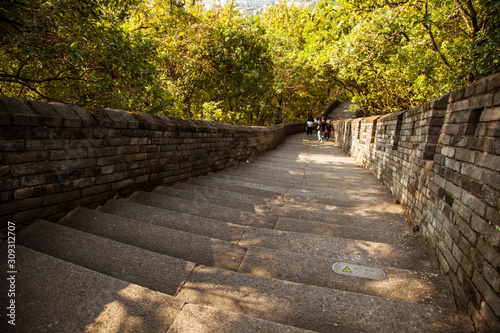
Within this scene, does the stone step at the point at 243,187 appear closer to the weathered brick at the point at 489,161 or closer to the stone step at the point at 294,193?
the stone step at the point at 294,193

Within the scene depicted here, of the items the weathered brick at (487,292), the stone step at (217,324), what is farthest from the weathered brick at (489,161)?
the stone step at (217,324)

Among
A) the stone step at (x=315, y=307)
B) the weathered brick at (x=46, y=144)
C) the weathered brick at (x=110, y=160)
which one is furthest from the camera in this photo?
the weathered brick at (x=110, y=160)

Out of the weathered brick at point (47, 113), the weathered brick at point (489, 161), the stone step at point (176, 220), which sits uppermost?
the weathered brick at point (47, 113)

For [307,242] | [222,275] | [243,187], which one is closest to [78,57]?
[243,187]

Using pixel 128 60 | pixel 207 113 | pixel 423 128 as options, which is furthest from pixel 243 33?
pixel 423 128

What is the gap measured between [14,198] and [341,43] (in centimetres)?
995

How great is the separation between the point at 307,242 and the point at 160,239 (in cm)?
138

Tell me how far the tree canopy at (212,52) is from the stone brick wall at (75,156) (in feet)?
3.86

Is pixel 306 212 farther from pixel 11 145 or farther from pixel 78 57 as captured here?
pixel 78 57

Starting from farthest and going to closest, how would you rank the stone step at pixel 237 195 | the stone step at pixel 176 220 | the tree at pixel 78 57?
the stone step at pixel 237 195 → the tree at pixel 78 57 → the stone step at pixel 176 220

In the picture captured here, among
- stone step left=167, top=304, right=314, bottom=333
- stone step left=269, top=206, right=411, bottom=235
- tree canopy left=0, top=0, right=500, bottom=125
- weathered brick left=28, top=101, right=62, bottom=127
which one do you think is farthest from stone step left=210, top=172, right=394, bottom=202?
stone step left=167, top=304, right=314, bottom=333

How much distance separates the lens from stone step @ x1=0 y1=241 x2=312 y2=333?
1.34 m

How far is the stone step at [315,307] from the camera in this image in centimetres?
152

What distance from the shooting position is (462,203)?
6.56ft
